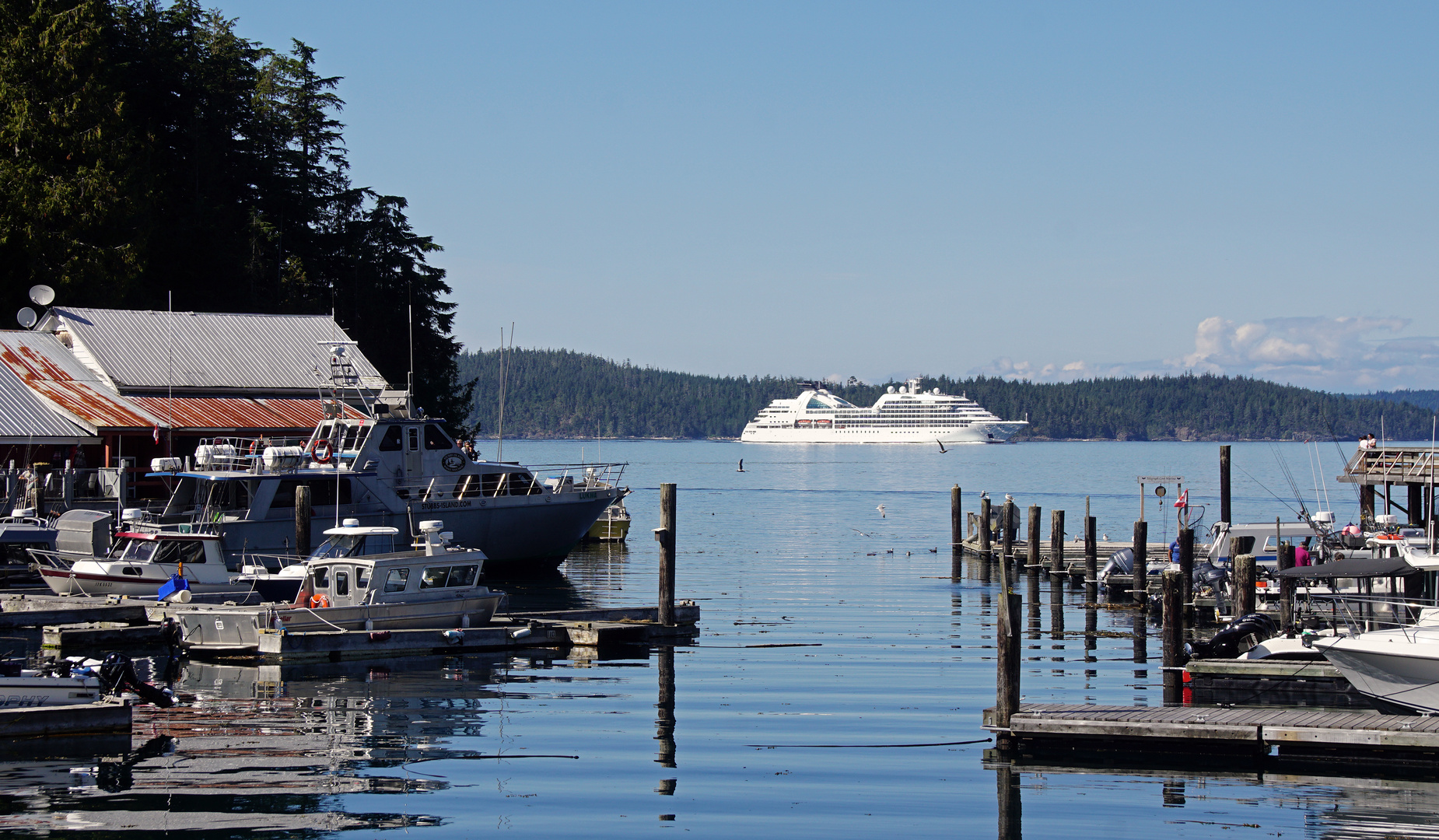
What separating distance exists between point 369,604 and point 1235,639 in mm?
13856

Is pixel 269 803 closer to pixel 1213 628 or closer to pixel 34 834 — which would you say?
pixel 34 834

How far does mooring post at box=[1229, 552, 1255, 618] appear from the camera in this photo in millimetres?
22609

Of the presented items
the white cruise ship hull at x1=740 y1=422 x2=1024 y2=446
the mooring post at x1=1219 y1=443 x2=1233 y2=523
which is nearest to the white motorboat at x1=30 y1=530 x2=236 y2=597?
the mooring post at x1=1219 y1=443 x2=1233 y2=523

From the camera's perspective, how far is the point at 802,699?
19750 millimetres

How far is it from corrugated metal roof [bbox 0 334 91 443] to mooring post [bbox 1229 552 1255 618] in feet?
92.4

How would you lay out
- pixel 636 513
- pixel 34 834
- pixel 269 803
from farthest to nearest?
pixel 636 513 < pixel 269 803 < pixel 34 834

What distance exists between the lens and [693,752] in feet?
53.8

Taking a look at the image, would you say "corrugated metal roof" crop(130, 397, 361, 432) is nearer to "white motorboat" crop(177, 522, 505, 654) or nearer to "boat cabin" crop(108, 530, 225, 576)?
"boat cabin" crop(108, 530, 225, 576)

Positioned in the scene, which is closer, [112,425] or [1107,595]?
[1107,595]

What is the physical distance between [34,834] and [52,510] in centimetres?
2264

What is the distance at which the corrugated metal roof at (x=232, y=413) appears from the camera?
37.6 meters

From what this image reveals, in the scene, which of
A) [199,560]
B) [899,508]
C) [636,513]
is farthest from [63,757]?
[899,508]

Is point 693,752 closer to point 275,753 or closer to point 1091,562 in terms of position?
point 275,753

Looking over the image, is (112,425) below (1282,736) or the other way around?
the other way around
